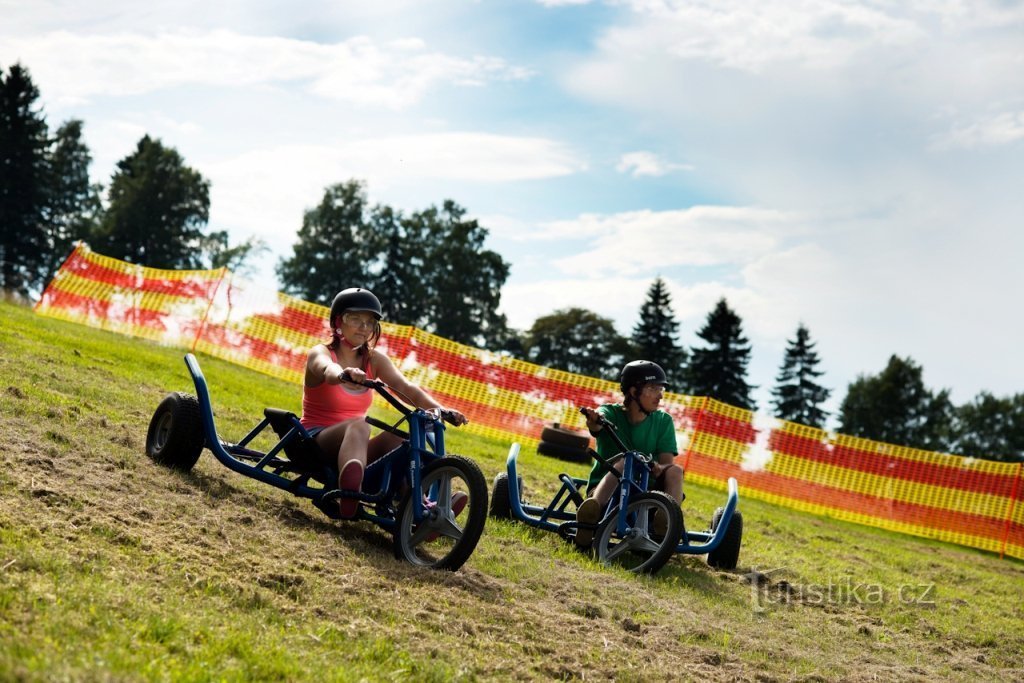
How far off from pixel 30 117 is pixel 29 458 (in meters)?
63.0

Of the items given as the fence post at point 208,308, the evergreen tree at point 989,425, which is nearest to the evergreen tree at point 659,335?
the evergreen tree at point 989,425

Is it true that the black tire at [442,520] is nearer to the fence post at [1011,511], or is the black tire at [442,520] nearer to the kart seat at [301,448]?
the kart seat at [301,448]

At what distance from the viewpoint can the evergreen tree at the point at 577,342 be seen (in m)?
66.7

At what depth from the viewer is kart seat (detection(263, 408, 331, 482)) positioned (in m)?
6.32

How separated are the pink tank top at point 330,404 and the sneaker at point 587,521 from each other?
74.3 inches

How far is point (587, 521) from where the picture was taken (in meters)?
7.31

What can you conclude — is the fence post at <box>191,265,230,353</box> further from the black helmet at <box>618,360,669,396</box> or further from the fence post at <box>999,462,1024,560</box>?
the fence post at <box>999,462,1024,560</box>

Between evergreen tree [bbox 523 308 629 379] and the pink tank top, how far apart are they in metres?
59.8

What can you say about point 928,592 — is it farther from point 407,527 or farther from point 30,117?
point 30,117

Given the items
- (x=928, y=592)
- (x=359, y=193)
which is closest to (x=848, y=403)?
(x=359, y=193)

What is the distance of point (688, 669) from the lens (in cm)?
486

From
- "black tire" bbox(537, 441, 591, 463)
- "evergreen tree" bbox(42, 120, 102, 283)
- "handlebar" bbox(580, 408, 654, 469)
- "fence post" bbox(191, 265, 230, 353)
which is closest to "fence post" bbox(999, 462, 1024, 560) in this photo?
"black tire" bbox(537, 441, 591, 463)

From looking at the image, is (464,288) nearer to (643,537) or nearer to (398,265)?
(398,265)

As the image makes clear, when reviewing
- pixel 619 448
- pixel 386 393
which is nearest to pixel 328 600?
pixel 386 393
